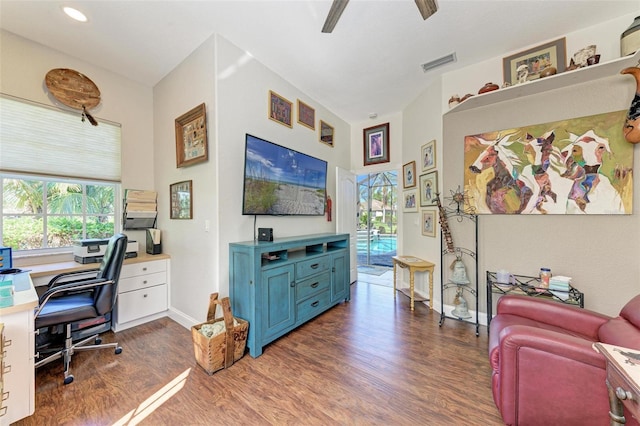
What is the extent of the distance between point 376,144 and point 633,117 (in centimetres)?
298

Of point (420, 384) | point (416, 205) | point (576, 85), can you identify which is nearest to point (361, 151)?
point (416, 205)

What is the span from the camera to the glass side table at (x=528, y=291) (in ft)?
7.20

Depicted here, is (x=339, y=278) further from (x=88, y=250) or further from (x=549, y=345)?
(x=88, y=250)

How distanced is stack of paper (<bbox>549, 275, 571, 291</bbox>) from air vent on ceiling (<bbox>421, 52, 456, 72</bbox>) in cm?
259

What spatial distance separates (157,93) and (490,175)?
173 inches

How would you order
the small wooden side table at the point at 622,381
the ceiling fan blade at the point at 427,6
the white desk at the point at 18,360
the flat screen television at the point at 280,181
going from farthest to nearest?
the flat screen television at the point at 280,181
the ceiling fan blade at the point at 427,6
the white desk at the point at 18,360
the small wooden side table at the point at 622,381

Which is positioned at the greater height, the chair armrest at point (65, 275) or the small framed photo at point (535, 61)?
the small framed photo at point (535, 61)

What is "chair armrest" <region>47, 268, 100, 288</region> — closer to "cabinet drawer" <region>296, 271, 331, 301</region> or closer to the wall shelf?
"cabinet drawer" <region>296, 271, 331, 301</region>

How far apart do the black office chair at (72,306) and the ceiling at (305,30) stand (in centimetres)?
206

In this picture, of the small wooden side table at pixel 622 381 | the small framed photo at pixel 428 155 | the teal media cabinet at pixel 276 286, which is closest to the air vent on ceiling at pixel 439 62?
the small framed photo at pixel 428 155

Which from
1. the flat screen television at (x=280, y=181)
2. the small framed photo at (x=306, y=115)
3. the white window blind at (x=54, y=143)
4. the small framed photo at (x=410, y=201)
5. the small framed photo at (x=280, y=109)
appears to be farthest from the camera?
the small framed photo at (x=410, y=201)

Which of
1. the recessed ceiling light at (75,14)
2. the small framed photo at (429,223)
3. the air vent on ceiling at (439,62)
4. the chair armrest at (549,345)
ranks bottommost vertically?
the chair armrest at (549,345)

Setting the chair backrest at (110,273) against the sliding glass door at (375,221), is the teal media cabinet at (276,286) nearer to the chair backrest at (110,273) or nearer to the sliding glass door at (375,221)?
the chair backrest at (110,273)

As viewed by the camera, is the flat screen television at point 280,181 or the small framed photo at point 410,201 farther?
the small framed photo at point 410,201
